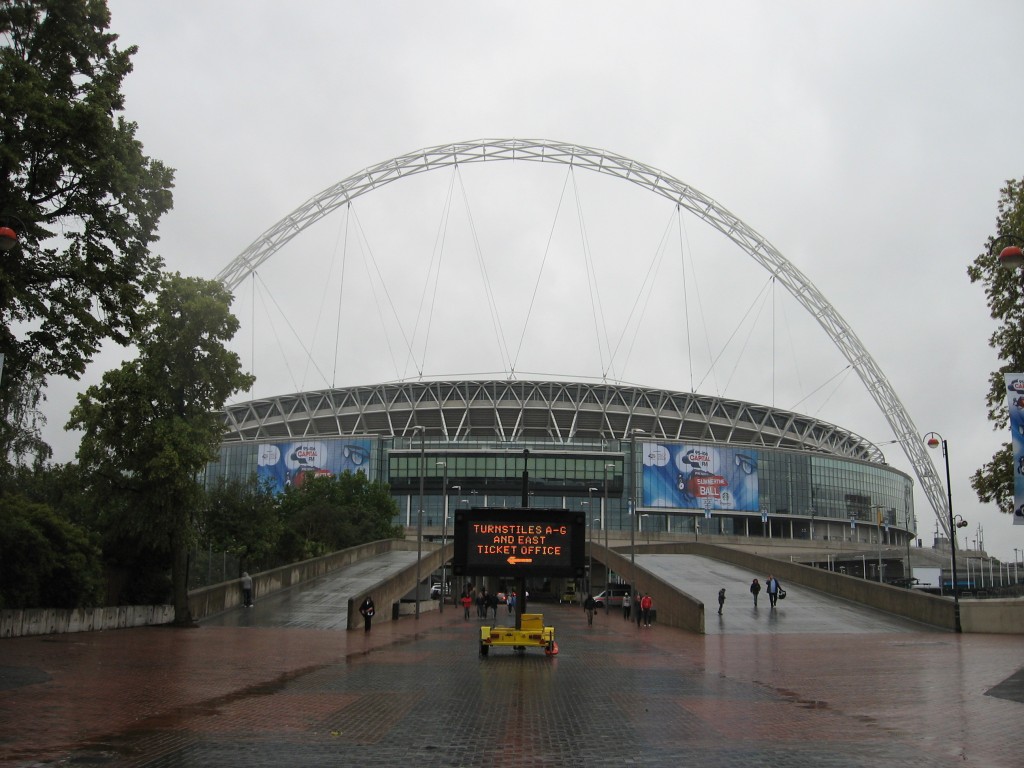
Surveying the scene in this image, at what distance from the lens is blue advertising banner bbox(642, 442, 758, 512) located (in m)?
124

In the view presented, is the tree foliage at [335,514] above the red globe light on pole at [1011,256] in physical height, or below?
below

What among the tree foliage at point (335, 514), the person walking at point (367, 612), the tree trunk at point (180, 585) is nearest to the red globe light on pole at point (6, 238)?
the tree trunk at point (180, 585)

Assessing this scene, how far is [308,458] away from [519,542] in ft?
338

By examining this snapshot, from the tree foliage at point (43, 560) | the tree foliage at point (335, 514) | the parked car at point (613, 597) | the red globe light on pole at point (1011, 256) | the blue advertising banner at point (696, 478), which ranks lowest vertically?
the parked car at point (613, 597)

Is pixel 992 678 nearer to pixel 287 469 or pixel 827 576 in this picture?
pixel 827 576

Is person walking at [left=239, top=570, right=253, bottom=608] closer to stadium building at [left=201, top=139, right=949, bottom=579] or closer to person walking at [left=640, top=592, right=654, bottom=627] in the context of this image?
person walking at [left=640, top=592, right=654, bottom=627]

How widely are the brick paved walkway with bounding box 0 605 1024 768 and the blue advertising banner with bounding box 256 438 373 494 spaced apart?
97.7m

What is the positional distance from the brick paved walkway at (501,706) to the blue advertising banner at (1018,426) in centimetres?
356

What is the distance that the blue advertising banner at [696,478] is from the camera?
124 meters

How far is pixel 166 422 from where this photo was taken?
118 ft

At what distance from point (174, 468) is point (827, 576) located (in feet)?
107

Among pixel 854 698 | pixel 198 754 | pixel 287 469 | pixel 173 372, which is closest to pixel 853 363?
pixel 287 469

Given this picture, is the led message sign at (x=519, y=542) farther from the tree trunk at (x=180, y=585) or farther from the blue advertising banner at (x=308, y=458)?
the blue advertising banner at (x=308, y=458)

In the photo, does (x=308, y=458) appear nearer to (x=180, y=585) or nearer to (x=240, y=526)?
(x=240, y=526)
